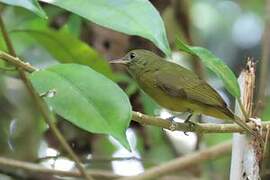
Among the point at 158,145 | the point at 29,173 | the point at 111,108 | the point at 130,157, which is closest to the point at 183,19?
the point at 158,145

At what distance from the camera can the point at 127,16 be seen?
1221 millimetres

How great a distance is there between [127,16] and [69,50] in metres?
0.84

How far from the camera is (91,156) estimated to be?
8.20 ft

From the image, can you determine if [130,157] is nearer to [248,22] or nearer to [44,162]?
[44,162]

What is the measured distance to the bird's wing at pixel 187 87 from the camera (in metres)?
1.93

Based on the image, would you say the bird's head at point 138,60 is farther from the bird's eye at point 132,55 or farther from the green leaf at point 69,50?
the green leaf at point 69,50

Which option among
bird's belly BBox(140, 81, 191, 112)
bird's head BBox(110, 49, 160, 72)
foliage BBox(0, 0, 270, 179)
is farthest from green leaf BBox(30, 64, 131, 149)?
bird's head BBox(110, 49, 160, 72)

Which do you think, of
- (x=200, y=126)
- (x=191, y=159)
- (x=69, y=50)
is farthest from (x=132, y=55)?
(x=200, y=126)

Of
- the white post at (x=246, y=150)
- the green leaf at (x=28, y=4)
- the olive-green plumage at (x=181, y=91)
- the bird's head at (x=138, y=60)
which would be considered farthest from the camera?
the bird's head at (x=138, y=60)

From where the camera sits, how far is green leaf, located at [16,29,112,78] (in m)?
2.02

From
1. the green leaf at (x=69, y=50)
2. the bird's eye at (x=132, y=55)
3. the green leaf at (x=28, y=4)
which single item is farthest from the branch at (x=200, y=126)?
the bird's eye at (x=132, y=55)

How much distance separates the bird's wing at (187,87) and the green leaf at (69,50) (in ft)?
0.54

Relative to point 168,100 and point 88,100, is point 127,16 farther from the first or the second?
point 168,100

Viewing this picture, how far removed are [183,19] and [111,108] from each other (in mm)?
1607
